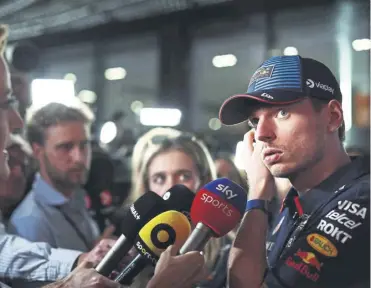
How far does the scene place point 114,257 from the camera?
1.25 m

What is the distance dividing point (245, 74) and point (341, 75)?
9.4 inches

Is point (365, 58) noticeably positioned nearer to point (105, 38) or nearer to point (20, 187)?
point (105, 38)

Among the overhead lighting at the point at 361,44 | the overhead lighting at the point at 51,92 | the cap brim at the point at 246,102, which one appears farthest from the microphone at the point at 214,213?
the overhead lighting at the point at 51,92

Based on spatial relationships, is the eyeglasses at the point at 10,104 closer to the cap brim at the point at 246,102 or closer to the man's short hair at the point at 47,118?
the man's short hair at the point at 47,118

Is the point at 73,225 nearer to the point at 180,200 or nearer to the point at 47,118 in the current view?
the point at 47,118

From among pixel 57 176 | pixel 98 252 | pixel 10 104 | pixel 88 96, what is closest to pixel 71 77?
pixel 88 96

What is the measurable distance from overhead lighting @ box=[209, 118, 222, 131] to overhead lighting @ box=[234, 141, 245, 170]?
7 centimetres

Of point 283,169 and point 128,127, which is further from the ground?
point 128,127

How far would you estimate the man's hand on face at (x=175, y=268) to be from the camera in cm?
114

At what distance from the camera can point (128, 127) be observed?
166 cm

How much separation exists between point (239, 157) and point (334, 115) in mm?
252

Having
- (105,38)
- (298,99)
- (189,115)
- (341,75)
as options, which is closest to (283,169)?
(298,99)

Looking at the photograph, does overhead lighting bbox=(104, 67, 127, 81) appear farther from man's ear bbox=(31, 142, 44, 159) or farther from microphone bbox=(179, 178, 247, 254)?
microphone bbox=(179, 178, 247, 254)

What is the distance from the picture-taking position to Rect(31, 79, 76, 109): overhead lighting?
5.64 feet
